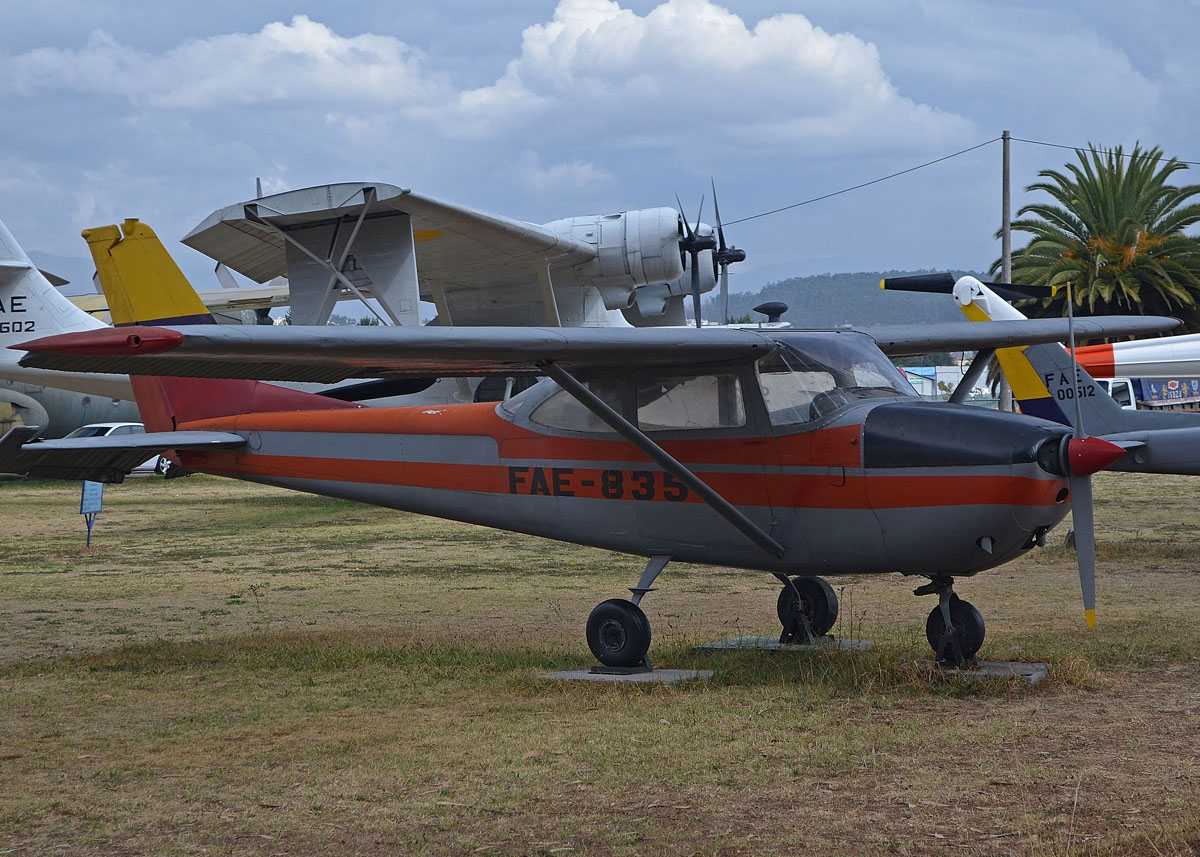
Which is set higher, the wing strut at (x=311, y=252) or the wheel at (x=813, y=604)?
the wing strut at (x=311, y=252)

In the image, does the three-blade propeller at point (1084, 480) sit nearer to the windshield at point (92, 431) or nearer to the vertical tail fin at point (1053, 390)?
the vertical tail fin at point (1053, 390)

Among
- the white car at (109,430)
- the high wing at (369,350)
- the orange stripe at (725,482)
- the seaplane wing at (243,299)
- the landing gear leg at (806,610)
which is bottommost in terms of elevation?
the landing gear leg at (806,610)

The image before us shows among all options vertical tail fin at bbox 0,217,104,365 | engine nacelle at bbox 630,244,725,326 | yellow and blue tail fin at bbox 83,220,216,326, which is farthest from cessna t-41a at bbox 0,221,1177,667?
engine nacelle at bbox 630,244,725,326

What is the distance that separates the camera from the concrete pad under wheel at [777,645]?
8328 mm

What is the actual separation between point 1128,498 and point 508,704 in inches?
740

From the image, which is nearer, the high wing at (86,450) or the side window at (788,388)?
the side window at (788,388)

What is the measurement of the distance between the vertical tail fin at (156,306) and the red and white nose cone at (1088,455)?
20.1 feet

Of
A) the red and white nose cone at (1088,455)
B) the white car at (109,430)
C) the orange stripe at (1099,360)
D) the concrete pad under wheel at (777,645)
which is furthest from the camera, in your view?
the white car at (109,430)

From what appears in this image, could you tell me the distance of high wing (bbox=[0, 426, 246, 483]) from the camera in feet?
30.9

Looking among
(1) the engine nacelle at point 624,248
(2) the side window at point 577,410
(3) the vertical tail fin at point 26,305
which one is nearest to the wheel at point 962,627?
(2) the side window at point 577,410

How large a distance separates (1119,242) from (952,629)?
31.4m

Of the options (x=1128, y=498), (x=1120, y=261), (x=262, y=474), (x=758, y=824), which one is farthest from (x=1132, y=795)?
(x=1120, y=261)

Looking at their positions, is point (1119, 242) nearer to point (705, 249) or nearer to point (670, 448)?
point (705, 249)

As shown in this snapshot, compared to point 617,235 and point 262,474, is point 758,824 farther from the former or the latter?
point 617,235
